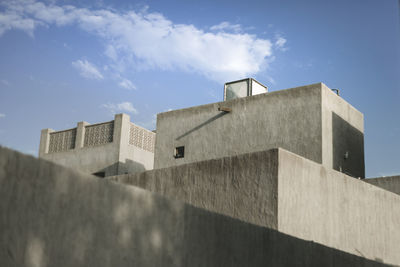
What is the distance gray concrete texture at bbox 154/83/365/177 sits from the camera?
15.3 metres

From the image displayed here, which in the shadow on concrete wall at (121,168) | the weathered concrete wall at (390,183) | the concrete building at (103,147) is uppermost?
the concrete building at (103,147)

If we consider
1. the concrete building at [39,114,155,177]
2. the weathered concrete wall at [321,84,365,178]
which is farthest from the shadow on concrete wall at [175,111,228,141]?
the concrete building at [39,114,155,177]

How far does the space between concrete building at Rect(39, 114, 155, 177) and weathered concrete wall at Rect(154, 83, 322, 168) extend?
5.21 m

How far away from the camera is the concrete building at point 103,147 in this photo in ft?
76.4

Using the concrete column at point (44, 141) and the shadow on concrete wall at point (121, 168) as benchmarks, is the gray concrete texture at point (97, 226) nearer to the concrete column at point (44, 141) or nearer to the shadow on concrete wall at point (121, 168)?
the shadow on concrete wall at point (121, 168)

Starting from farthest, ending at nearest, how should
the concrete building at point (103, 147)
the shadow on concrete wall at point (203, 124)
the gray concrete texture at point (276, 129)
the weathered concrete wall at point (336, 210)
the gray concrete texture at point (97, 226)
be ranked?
the concrete building at point (103, 147) → the shadow on concrete wall at point (203, 124) → the gray concrete texture at point (276, 129) → the weathered concrete wall at point (336, 210) → the gray concrete texture at point (97, 226)

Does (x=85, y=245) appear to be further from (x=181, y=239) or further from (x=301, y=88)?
(x=301, y=88)

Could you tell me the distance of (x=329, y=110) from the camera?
623 inches

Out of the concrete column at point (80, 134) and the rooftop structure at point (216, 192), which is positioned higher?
the concrete column at point (80, 134)

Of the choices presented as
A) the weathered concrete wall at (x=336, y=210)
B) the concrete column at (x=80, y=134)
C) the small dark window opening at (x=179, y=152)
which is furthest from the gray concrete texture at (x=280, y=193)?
A: the concrete column at (x=80, y=134)

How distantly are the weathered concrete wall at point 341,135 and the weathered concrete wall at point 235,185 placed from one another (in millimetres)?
5508

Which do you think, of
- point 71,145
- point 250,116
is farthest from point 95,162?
point 250,116

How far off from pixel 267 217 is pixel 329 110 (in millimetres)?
6897

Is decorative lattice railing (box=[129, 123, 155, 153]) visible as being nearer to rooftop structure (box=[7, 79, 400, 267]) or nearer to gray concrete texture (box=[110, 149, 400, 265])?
rooftop structure (box=[7, 79, 400, 267])
